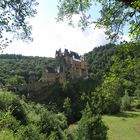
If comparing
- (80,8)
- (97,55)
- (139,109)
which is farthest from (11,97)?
(97,55)

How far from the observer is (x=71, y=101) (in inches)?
3236

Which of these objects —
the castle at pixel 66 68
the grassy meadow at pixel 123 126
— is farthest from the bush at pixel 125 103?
the castle at pixel 66 68

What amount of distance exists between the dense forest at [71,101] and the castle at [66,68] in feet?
27.5

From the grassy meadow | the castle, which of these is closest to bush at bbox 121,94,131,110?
the grassy meadow

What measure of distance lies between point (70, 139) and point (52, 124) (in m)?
3.24

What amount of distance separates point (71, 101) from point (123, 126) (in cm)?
1650

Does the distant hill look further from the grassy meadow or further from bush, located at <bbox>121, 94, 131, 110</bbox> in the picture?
the grassy meadow

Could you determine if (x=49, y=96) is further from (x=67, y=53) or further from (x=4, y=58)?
(x=4, y=58)

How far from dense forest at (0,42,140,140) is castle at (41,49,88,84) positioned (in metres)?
8.39

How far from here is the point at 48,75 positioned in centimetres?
11206

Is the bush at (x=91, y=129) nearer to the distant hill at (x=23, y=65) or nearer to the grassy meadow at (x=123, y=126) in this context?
the grassy meadow at (x=123, y=126)

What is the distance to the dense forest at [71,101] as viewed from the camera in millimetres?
11046

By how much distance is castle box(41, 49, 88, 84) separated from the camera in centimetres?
11126

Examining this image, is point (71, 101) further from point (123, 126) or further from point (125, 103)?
point (123, 126)
